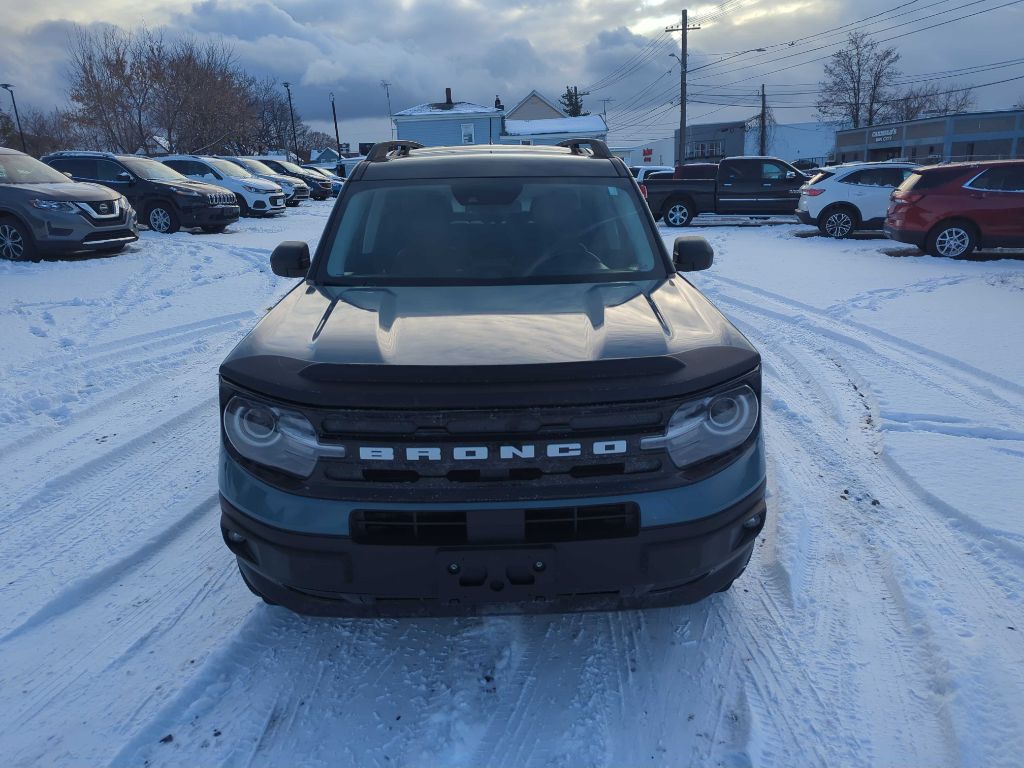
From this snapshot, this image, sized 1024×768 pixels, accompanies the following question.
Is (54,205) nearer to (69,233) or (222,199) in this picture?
(69,233)

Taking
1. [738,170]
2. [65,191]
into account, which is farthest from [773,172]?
[65,191]

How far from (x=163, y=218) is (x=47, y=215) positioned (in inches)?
176

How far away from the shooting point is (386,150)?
4285mm

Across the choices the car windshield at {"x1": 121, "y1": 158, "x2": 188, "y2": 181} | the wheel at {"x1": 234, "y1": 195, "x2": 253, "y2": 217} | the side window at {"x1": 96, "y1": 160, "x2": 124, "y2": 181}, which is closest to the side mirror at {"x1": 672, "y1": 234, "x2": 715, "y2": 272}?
the car windshield at {"x1": 121, "y1": 158, "x2": 188, "y2": 181}

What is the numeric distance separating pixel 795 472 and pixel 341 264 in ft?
8.84

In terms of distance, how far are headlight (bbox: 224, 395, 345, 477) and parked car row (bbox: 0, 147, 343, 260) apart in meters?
9.43

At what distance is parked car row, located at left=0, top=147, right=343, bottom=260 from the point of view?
1088cm

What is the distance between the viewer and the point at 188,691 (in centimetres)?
236

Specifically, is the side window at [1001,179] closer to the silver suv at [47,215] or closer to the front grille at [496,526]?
the front grille at [496,526]

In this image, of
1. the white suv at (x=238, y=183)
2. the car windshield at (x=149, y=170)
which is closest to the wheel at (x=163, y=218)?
the car windshield at (x=149, y=170)

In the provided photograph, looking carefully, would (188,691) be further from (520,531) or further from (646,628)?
(646,628)

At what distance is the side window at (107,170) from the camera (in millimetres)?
15039

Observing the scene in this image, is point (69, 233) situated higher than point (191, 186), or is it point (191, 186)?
point (191, 186)

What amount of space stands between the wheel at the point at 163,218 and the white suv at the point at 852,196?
1365cm
